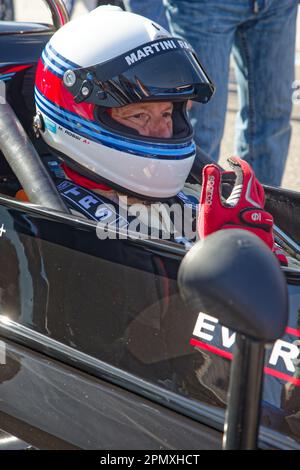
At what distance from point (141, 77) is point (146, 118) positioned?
0.17m

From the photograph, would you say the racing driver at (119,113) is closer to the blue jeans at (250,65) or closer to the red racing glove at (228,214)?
the red racing glove at (228,214)

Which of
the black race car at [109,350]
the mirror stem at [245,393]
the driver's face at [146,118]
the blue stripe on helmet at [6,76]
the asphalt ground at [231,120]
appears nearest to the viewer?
the mirror stem at [245,393]

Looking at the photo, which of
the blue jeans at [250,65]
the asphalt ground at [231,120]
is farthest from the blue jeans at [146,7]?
the asphalt ground at [231,120]

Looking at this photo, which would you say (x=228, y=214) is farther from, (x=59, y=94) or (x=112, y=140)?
(x=59, y=94)

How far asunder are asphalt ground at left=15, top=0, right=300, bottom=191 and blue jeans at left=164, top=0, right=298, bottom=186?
0.88 meters

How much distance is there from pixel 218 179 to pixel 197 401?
608 millimetres

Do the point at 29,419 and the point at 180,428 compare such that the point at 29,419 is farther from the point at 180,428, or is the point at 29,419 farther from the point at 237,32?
the point at 237,32

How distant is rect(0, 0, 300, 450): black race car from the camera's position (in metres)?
1.76

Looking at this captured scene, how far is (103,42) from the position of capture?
7.88 ft

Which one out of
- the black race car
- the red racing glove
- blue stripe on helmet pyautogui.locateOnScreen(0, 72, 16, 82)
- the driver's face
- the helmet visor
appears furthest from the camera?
blue stripe on helmet pyautogui.locateOnScreen(0, 72, 16, 82)

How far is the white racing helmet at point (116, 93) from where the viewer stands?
235 centimetres

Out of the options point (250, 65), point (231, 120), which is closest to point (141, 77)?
point (250, 65)

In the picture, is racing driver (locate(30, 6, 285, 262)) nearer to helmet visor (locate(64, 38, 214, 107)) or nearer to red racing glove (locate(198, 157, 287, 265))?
helmet visor (locate(64, 38, 214, 107))

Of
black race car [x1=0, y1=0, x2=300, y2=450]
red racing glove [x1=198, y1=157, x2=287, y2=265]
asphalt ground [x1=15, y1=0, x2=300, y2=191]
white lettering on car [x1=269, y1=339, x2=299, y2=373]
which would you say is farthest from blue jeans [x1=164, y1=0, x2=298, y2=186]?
white lettering on car [x1=269, y1=339, x2=299, y2=373]
